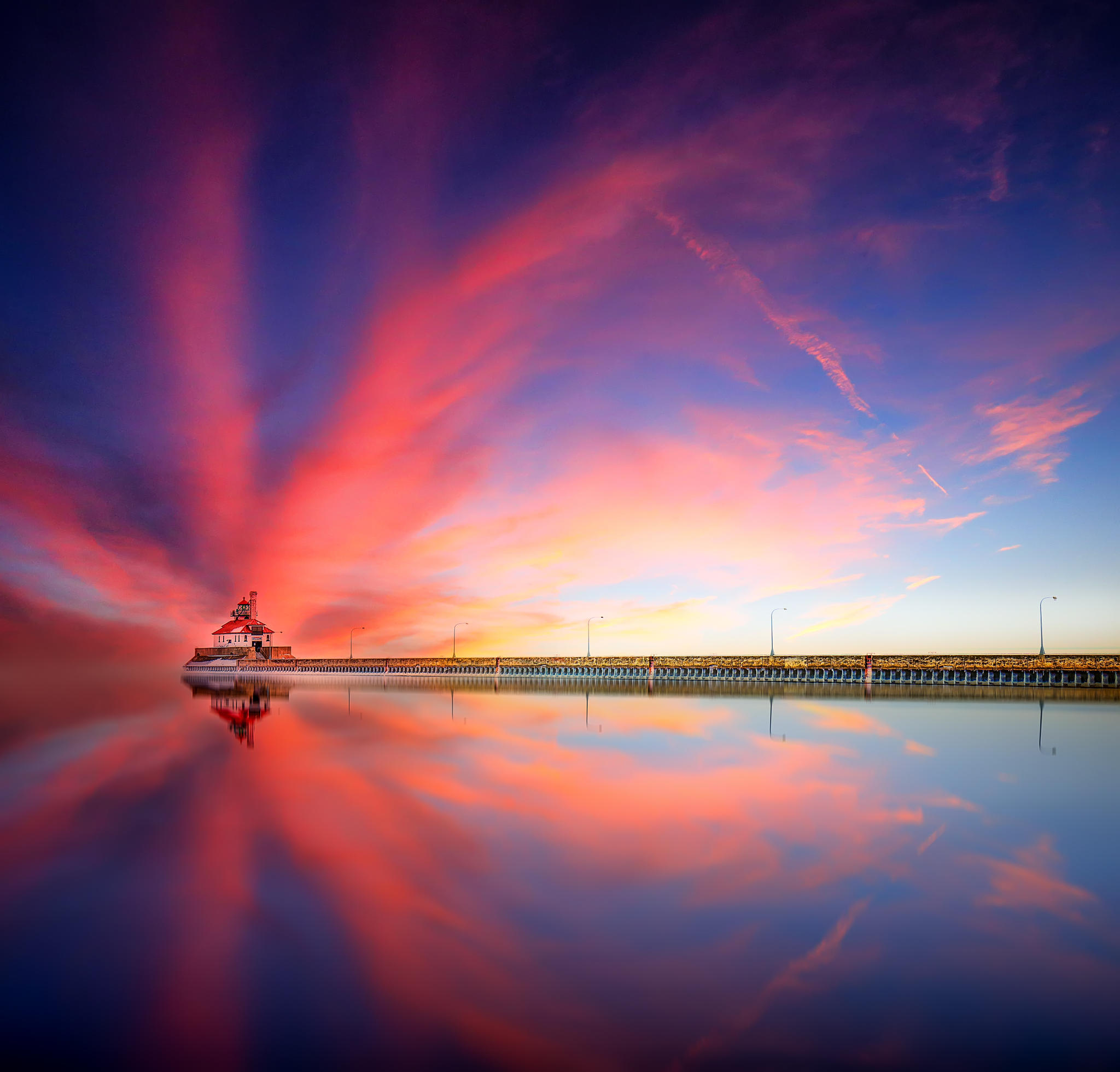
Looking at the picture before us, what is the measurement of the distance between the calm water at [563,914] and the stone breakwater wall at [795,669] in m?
55.4

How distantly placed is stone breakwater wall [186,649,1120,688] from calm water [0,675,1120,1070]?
55400 millimetres

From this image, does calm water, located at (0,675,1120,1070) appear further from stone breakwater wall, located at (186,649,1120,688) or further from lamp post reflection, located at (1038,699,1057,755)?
stone breakwater wall, located at (186,649,1120,688)

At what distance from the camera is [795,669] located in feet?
253

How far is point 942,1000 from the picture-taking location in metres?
6.55

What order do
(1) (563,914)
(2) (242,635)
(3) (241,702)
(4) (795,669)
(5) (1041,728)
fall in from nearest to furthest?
(1) (563,914)
(5) (1041,728)
(3) (241,702)
(4) (795,669)
(2) (242,635)

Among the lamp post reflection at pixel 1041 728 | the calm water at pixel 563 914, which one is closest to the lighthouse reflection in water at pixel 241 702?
the calm water at pixel 563 914

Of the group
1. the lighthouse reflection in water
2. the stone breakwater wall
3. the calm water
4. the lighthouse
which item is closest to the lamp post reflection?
the calm water

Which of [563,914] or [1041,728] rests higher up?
[563,914]

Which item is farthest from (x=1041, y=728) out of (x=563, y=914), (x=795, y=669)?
(x=795, y=669)

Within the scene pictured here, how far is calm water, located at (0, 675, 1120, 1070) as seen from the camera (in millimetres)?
5945

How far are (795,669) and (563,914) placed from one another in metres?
74.2

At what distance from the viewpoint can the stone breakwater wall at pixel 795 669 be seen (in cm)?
6650

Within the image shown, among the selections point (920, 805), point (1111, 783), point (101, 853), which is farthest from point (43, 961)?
point (1111, 783)

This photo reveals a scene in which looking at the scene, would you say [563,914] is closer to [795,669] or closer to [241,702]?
[241,702]
